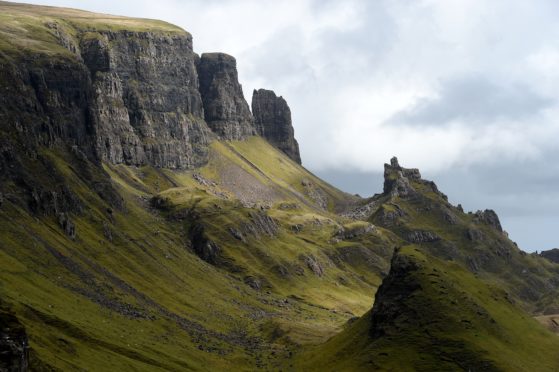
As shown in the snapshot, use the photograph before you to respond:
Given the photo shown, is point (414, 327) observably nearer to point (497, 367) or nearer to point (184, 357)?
point (497, 367)

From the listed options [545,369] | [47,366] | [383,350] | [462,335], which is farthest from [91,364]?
[545,369]

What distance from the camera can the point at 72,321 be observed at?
570ft

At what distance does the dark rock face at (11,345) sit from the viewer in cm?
8988

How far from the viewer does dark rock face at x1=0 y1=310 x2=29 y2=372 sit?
89.9m

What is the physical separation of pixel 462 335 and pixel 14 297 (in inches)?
4623

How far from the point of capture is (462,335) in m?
193

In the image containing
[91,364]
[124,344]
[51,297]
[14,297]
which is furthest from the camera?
[51,297]

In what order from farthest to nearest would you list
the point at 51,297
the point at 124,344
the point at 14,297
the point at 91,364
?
the point at 51,297 < the point at 124,344 < the point at 14,297 < the point at 91,364

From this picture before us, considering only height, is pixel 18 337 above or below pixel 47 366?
above

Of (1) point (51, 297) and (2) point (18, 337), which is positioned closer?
(2) point (18, 337)

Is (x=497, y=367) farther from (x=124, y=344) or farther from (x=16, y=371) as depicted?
(x=16, y=371)

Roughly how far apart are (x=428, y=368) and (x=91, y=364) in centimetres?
8736

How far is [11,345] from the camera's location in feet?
299

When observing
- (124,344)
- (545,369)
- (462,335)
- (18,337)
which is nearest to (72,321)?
(124,344)
